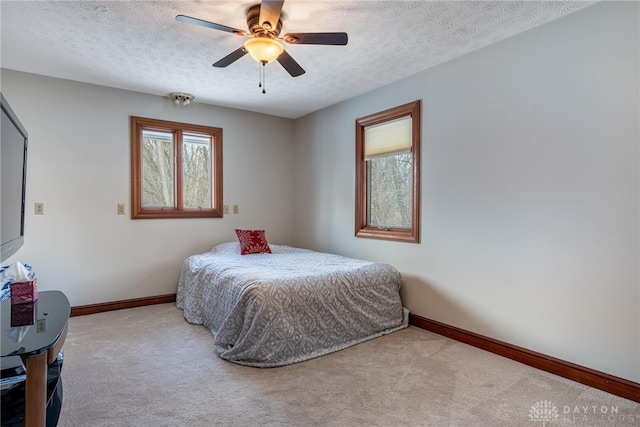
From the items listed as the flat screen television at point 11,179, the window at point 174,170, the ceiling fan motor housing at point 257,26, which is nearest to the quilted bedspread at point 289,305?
the window at point 174,170

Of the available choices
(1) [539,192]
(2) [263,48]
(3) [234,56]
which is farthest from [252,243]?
(1) [539,192]

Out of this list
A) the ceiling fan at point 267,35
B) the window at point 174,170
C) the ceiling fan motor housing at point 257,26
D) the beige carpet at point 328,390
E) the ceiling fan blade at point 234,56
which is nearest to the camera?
the beige carpet at point 328,390

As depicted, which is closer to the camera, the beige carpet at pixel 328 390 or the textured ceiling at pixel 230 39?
the beige carpet at pixel 328 390

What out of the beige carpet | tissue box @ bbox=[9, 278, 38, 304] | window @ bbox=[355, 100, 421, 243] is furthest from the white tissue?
window @ bbox=[355, 100, 421, 243]

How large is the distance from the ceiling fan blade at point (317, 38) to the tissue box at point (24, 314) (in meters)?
1.94

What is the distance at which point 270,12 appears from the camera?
1.98 m

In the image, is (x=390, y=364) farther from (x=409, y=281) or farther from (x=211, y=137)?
(x=211, y=137)

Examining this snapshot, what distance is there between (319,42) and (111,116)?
8.58 ft

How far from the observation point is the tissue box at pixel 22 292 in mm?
1720

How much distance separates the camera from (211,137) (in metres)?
4.34

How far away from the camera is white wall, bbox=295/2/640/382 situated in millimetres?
2098

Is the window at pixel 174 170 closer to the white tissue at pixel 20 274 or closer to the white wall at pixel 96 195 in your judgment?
the white wall at pixel 96 195

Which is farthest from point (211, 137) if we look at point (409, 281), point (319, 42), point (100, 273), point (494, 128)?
point (494, 128)

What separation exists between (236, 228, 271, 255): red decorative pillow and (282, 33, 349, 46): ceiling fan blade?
2.35 meters
